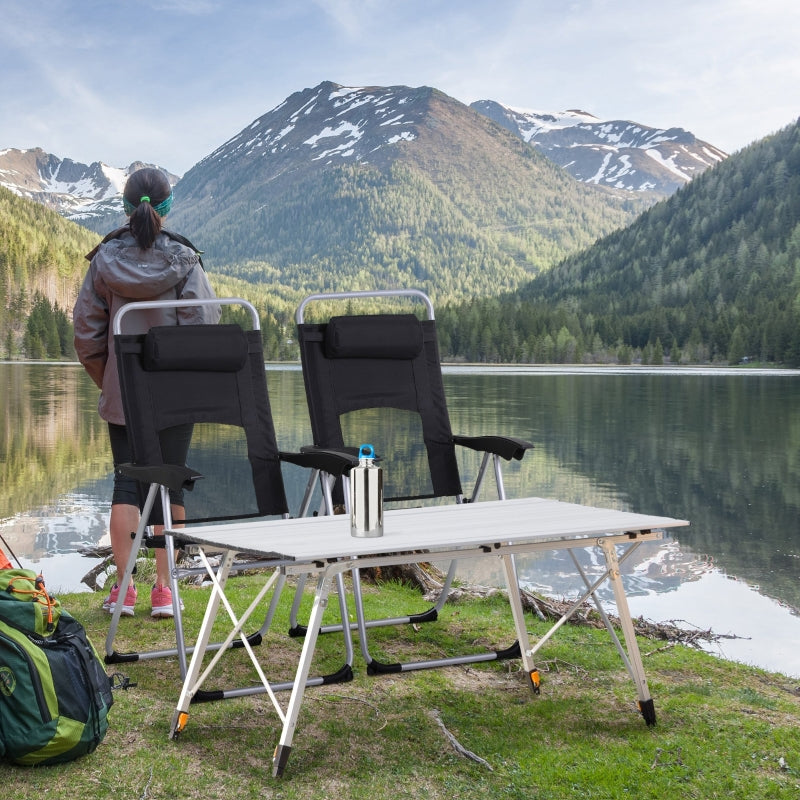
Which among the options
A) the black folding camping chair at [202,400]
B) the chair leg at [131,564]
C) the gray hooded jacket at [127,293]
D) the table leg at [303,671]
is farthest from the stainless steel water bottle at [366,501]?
the gray hooded jacket at [127,293]

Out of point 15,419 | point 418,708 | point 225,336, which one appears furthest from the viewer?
point 15,419

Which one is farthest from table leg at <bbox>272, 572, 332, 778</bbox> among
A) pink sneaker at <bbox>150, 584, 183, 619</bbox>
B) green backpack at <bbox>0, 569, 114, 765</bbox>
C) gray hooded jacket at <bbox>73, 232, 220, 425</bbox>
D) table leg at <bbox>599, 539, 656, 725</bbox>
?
gray hooded jacket at <bbox>73, 232, 220, 425</bbox>

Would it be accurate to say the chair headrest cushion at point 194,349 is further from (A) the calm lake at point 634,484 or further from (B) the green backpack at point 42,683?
(B) the green backpack at point 42,683

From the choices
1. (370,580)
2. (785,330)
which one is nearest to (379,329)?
(370,580)

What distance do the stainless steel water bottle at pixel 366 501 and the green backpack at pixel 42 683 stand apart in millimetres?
889

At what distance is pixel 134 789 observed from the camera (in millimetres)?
2814

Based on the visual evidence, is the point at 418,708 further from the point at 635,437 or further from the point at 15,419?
the point at 15,419

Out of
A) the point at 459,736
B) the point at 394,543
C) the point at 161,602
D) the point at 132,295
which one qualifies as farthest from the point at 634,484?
the point at 394,543

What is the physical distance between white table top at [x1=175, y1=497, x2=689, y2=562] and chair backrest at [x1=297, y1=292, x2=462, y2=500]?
0.93 metres

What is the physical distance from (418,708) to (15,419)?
3163cm

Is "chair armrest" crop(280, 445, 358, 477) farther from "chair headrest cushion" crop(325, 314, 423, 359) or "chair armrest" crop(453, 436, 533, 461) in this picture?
"chair headrest cushion" crop(325, 314, 423, 359)

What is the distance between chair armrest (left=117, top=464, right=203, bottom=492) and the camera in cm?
347

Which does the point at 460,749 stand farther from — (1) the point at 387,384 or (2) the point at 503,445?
(1) the point at 387,384

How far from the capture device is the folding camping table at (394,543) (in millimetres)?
2842
